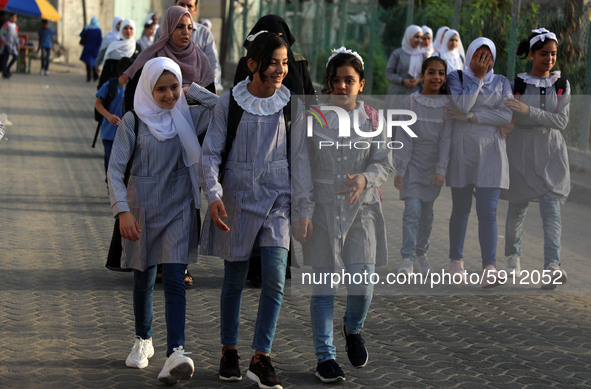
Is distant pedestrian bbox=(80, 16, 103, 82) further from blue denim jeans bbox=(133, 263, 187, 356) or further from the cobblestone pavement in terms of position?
blue denim jeans bbox=(133, 263, 187, 356)

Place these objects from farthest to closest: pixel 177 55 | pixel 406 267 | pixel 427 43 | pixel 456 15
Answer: pixel 456 15
pixel 427 43
pixel 406 267
pixel 177 55

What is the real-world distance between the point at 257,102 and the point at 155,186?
0.68 meters

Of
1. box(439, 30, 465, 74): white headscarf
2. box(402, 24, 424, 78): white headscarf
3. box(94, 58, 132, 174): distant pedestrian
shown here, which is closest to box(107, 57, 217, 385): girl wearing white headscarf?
box(94, 58, 132, 174): distant pedestrian

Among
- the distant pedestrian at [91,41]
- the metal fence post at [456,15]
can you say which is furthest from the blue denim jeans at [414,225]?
the distant pedestrian at [91,41]

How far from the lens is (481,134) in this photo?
749 centimetres

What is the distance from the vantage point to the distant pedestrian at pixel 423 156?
24.7ft

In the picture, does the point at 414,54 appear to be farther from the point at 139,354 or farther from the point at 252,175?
the point at 139,354

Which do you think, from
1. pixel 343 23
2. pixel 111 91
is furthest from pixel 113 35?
pixel 111 91

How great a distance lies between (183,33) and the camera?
263 inches

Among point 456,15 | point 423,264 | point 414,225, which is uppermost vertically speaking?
point 456,15

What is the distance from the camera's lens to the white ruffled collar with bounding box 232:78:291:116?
16.4 feet

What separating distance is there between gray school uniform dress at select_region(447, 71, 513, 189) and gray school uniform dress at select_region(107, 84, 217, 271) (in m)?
2.92

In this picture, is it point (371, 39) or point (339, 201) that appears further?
point (371, 39)

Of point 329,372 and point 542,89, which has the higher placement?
point 542,89
